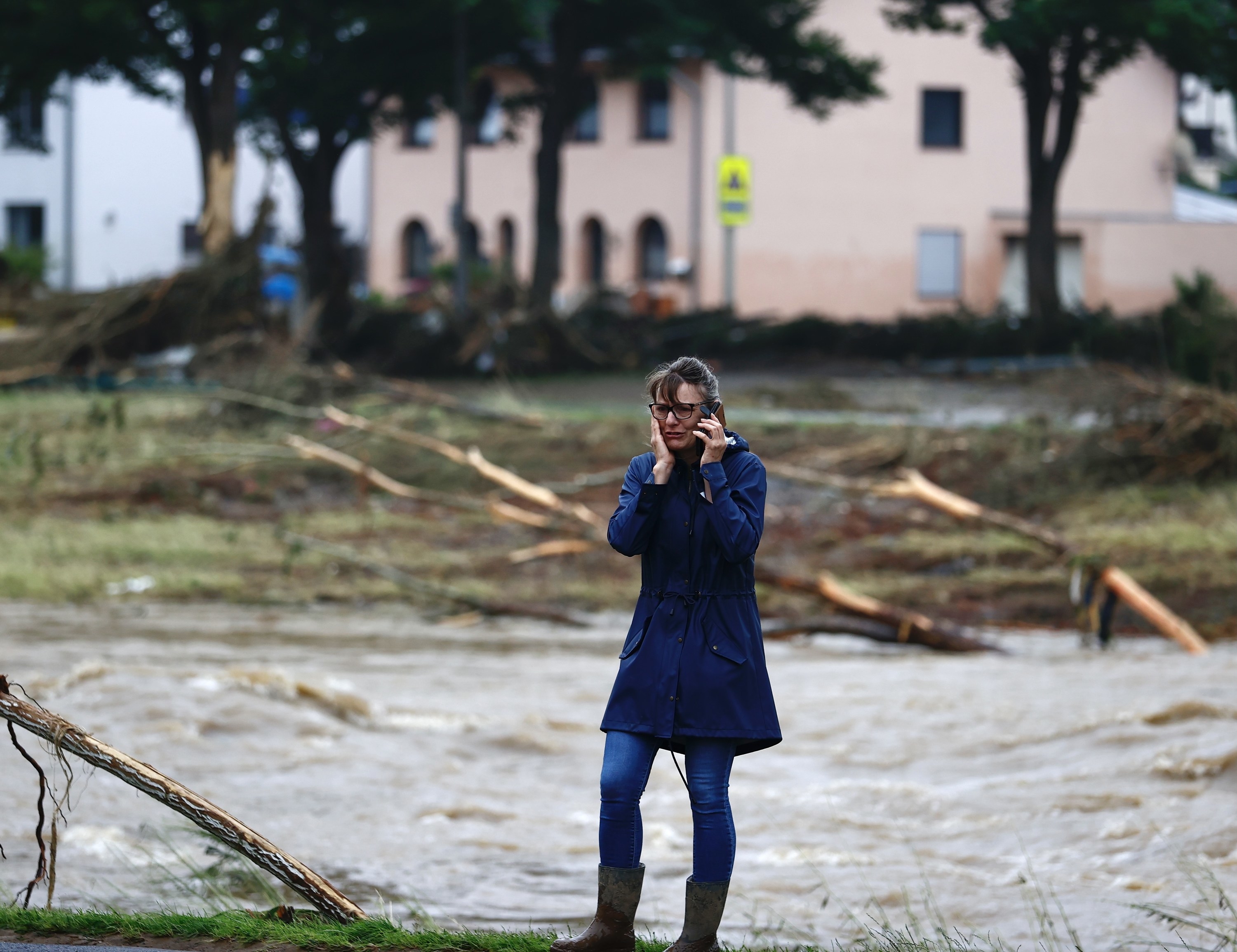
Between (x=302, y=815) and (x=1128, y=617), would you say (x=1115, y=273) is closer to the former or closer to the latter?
(x=1128, y=617)

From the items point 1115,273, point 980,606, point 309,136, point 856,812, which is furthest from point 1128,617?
point 1115,273

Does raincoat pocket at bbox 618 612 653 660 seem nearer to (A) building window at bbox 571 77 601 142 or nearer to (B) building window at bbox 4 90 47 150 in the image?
(B) building window at bbox 4 90 47 150

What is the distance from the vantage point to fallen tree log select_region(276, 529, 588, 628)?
531 inches

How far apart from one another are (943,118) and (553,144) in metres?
16.7

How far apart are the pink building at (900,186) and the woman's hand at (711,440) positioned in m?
37.4

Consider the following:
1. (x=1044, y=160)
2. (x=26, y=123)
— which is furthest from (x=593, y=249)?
(x=1044, y=160)

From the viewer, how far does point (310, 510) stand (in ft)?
57.1

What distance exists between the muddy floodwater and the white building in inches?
1247

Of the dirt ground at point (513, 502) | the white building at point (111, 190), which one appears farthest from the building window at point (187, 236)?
the dirt ground at point (513, 502)

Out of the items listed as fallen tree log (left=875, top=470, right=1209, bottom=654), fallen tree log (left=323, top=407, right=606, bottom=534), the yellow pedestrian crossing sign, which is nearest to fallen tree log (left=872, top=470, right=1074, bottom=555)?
fallen tree log (left=875, top=470, right=1209, bottom=654)

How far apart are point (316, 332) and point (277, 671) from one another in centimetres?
1647

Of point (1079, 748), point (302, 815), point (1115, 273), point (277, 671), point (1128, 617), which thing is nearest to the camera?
point (302, 815)

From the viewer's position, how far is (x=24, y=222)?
150 ft

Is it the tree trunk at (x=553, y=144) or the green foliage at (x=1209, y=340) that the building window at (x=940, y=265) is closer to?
the tree trunk at (x=553, y=144)
